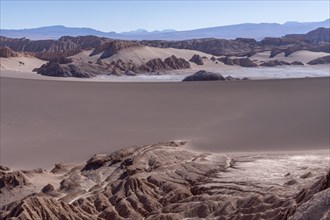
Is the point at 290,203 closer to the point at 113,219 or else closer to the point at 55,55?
the point at 113,219

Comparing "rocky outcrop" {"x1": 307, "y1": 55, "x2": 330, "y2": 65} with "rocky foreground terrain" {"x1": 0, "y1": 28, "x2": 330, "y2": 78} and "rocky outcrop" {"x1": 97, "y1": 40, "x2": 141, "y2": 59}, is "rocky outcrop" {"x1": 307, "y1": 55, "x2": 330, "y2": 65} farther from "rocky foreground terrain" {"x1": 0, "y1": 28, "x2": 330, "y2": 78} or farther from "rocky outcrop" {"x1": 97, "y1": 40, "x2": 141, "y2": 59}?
"rocky outcrop" {"x1": 97, "y1": 40, "x2": 141, "y2": 59}

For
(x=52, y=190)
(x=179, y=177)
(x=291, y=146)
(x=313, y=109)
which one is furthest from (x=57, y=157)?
(x=313, y=109)

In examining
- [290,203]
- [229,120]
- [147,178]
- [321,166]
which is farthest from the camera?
[229,120]

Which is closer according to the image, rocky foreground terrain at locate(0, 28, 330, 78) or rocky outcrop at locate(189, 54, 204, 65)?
rocky foreground terrain at locate(0, 28, 330, 78)

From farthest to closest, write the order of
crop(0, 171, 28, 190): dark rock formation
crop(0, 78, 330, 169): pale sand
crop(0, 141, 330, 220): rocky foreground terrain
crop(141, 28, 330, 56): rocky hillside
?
crop(141, 28, 330, 56): rocky hillside < crop(0, 78, 330, 169): pale sand < crop(0, 171, 28, 190): dark rock formation < crop(0, 141, 330, 220): rocky foreground terrain

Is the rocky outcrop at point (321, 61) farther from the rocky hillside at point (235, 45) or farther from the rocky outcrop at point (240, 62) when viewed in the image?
the rocky hillside at point (235, 45)

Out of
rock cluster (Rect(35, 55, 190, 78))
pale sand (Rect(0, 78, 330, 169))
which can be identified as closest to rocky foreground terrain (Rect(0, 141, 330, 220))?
pale sand (Rect(0, 78, 330, 169))

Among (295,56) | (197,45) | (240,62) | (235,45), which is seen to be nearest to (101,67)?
(240,62)
